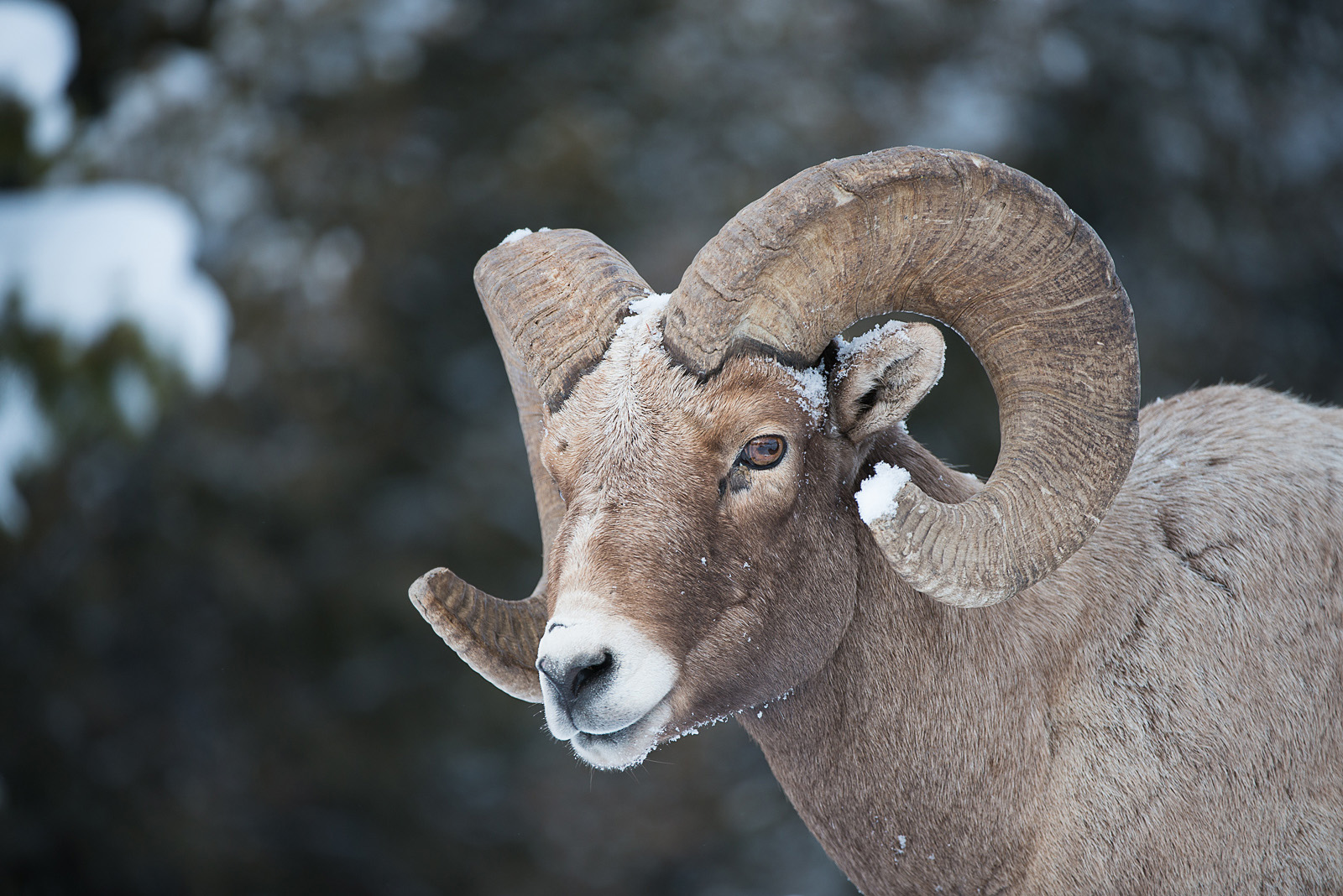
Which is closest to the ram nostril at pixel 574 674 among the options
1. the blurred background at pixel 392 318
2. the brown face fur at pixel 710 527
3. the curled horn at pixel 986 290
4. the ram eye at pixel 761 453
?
the brown face fur at pixel 710 527

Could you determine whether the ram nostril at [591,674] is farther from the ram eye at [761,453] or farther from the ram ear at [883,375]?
the ram ear at [883,375]

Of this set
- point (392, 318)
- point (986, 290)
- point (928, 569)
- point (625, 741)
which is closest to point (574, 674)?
point (625, 741)

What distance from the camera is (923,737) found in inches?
121

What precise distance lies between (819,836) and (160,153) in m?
11.0

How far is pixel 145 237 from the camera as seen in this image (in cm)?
1077

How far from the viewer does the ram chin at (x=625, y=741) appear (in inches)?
106

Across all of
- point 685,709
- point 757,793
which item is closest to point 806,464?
point 685,709

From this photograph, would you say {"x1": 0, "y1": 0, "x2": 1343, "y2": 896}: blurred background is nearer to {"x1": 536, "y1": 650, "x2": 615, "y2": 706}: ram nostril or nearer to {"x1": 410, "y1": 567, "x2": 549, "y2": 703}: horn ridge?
{"x1": 410, "y1": 567, "x2": 549, "y2": 703}: horn ridge

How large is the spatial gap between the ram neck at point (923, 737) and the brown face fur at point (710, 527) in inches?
6.2

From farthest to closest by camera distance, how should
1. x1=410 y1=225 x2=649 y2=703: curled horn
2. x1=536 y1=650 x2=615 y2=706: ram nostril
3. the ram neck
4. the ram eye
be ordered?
x1=410 y1=225 x2=649 y2=703: curled horn
the ram neck
the ram eye
x1=536 y1=650 x2=615 y2=706: ram nostril

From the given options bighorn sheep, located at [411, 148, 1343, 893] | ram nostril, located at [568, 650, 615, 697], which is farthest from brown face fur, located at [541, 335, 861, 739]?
ram nostril, located at [568, 650, 615, 697]

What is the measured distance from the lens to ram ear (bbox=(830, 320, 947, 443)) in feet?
9.55

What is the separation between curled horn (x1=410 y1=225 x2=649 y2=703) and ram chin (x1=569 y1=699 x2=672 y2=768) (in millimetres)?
745

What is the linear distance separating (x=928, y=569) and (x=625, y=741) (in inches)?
37.8
